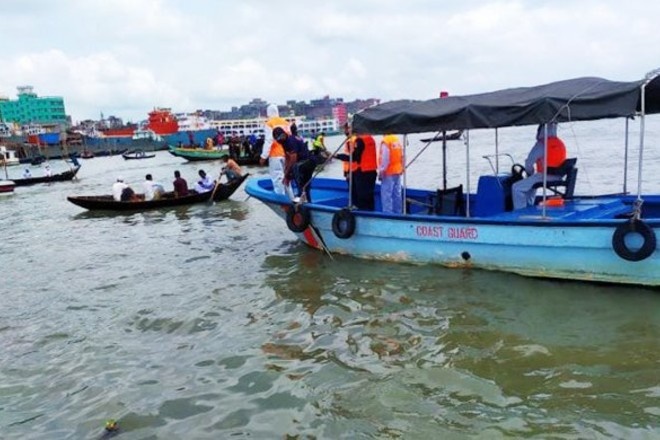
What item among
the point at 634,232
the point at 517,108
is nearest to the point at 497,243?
the point at 634,232

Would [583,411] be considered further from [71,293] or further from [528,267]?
[71,293]

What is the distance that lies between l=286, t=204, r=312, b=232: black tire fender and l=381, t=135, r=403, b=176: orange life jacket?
1.60 m

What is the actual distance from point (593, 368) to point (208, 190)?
1575cm

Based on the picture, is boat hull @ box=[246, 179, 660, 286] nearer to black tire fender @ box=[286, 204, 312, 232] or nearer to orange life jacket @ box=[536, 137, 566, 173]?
black tire fender @ box=[286, 204, 312, 232]

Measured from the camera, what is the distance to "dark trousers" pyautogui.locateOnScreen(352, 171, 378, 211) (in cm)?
1002

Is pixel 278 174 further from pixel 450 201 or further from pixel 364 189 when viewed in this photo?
pixel 450 201

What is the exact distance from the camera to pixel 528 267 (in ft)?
27.2

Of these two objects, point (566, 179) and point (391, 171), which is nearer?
point (566, 179)

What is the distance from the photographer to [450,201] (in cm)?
995

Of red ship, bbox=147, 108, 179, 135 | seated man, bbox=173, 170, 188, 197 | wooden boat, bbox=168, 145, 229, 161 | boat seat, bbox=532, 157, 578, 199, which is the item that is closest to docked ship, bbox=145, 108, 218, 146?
red ship, bbox=147, 108, 179, 135

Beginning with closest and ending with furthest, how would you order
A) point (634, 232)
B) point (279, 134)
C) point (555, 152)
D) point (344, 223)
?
point (634, 232) → point (555, 152) → point (344, 223) → point (279, 134)

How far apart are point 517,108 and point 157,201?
1371 centimetres

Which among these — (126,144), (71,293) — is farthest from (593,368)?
(126,144)

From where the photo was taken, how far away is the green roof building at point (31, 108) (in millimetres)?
145000
